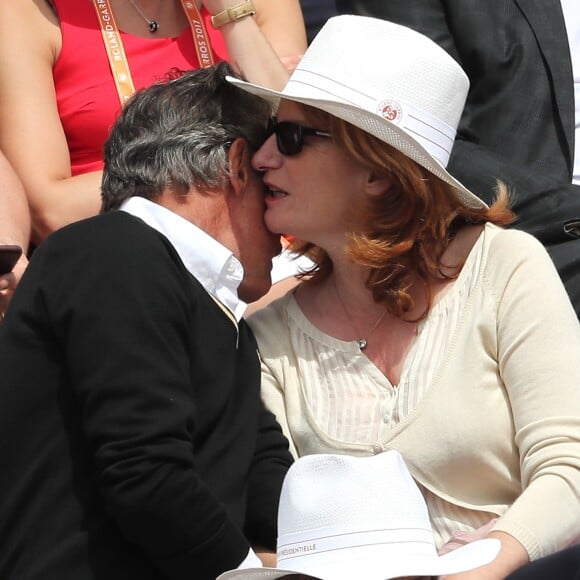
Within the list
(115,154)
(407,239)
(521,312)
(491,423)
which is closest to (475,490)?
(491,423)

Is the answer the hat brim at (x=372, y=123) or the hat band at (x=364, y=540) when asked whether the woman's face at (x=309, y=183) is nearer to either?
the hat brim at (x=372, y=123)

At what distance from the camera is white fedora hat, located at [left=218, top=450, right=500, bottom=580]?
2117 mm

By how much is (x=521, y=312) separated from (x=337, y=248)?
49 centimetres

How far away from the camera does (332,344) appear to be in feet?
10.0

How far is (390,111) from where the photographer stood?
2.85m

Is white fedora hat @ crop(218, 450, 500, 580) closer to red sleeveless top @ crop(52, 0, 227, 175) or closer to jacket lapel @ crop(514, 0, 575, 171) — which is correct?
red sleeveless top @ crop(52, 0, 227, 175)

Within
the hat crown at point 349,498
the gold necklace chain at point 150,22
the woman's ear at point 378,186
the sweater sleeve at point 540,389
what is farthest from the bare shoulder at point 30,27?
the hat crown at point 349,498

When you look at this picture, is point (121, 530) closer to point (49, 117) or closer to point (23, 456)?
point (23, 456)

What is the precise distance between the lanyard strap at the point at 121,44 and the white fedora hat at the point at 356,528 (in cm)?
176

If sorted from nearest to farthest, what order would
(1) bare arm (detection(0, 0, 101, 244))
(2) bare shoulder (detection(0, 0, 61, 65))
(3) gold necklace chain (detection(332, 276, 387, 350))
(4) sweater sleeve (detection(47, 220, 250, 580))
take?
(4) sweater sleeve (detection(47, 220, 250, 580))
(3) gold necklace chain (detection(332, 276, 387, 350))
(1) bare arm (detection(0, 0, 101, 244))
(2) bare shoulder (detection(0, 0, 61, 65))

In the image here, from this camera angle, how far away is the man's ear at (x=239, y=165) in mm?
2924

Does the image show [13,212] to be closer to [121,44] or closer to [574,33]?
[121,44]

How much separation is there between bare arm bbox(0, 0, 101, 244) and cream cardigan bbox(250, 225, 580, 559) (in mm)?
Result: 1034

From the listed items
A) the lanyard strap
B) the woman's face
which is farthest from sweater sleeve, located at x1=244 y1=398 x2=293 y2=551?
the lanyard strap
